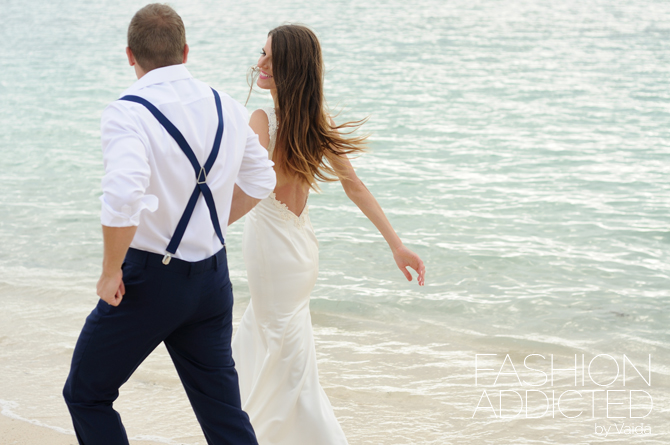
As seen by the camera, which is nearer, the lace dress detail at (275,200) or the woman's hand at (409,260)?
the lace dress detail at (275,200)

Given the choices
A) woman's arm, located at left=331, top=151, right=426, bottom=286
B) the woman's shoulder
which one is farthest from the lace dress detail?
woman's arm, located at left=331, top=151, right=426, bottom=286

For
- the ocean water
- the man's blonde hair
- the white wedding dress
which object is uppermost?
the man's blonde hair

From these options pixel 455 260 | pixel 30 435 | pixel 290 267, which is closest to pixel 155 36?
pixel 290 267

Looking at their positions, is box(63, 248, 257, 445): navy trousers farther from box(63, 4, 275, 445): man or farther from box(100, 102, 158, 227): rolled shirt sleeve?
box(100, 102, 158, 227): rolled shirt sleeve

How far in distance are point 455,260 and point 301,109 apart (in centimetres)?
356

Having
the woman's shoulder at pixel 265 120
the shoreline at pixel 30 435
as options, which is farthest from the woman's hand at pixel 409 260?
the shoreline at pixel 30 435

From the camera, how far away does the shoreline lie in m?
3.10

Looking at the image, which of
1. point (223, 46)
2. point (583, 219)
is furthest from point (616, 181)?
point (223, 46)

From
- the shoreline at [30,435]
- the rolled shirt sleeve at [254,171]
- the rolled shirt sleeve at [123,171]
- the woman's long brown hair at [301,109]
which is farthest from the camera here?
the shoreline at [30,435]

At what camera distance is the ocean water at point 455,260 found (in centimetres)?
366

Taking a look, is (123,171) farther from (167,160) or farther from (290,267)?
(290,267)

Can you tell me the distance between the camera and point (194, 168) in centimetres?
207

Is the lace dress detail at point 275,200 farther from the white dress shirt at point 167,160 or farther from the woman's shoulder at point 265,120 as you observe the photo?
the white dress shirt at point 167,160

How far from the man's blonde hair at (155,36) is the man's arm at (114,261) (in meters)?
0.55
